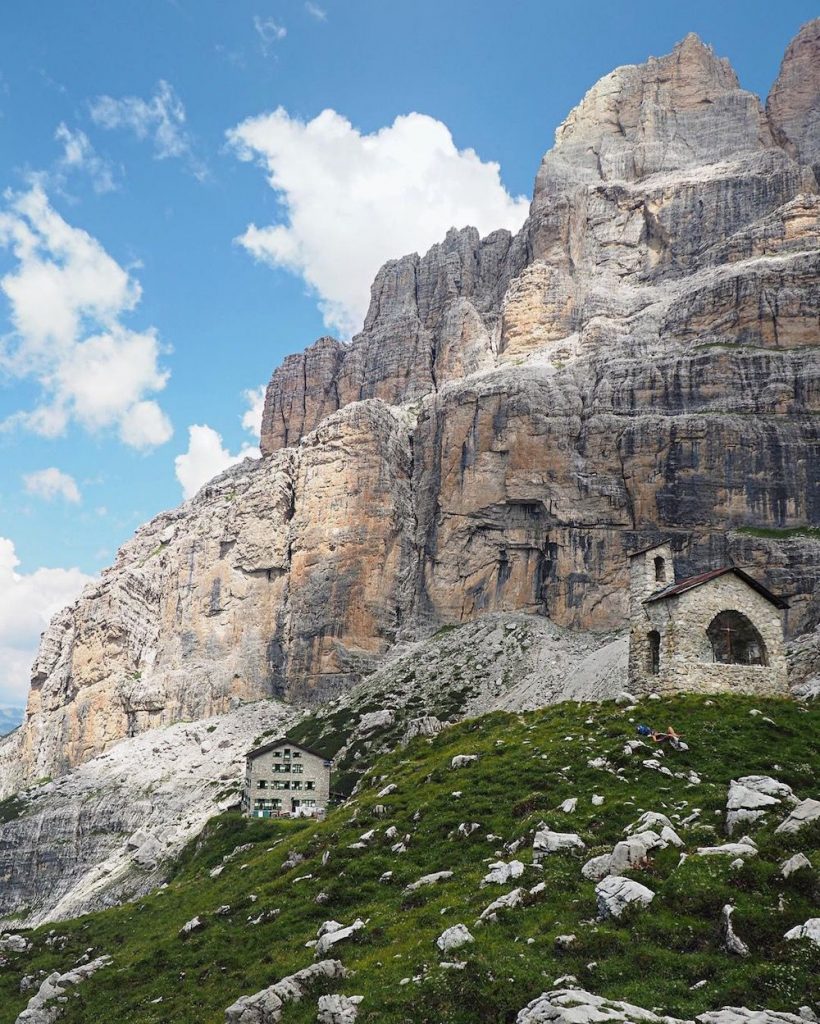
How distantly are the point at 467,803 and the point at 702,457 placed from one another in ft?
358

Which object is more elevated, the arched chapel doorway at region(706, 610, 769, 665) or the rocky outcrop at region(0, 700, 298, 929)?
the arched chapel doorway at region(706, 610, 769, 665)

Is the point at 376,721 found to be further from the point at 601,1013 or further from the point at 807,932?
the point at 601,1013

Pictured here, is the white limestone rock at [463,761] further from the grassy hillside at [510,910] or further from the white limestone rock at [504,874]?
the white limestone rock at [504,874]

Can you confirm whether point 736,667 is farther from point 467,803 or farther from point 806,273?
point 806,273

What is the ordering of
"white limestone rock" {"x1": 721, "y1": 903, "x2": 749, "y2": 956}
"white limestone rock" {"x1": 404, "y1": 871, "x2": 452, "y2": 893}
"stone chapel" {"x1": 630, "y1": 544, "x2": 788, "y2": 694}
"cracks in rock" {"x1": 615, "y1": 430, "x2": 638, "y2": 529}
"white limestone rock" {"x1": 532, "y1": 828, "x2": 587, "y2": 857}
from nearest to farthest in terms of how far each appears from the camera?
"white limestone rock" {"x1": 721, "y1": 903, "x2": 749, "y2": 956}, "white limestone rock" {"x1": 532, "y1": 828, "x2": 587, "y2": 857}, "white limestone rock" {"x1": 404, "y1": 871, "x2": 452, "y2": 893}, "stone chapel" {"x1": 630, "y1": 544, "x2": 788, "y2": 694}, "cracks in rock" {"x1": 615, "y1": 430, "x2": 638, "y2": 529}

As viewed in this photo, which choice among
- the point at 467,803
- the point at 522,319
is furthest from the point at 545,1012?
the point at 522,319

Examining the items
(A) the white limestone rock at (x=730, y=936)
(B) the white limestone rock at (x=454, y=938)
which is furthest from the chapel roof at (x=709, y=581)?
(B) the white limestone rock at (x=454, y=938)

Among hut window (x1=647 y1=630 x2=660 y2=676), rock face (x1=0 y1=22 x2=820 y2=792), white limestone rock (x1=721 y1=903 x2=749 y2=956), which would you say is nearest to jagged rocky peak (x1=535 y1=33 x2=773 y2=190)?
rock face (x1=0 y1=22 x2=820 y2=792)

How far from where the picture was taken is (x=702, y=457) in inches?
5098

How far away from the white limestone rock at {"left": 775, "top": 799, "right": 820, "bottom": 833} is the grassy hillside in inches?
12.5

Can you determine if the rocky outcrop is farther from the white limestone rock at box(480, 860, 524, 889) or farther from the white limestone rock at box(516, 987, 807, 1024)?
the white limestone rock at box(516, 987, 807, 1024)

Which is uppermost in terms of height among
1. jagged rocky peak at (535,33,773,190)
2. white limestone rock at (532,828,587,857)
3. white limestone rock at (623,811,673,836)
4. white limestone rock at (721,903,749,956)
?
jagged rocky peak at (535,33,773,190)

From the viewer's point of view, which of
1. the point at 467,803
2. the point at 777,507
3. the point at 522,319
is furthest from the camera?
the point at 522,319

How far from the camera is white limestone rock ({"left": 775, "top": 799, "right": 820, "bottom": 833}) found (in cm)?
2041
